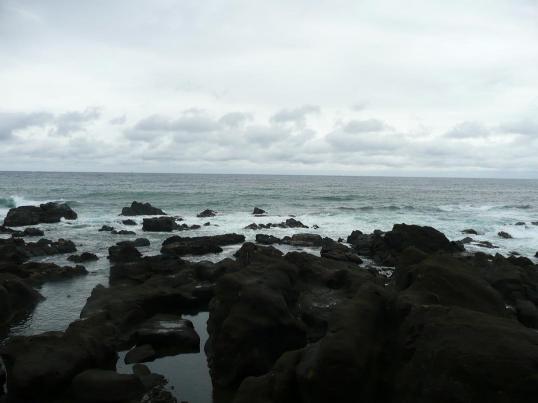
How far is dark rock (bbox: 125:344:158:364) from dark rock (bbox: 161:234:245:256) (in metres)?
14.9

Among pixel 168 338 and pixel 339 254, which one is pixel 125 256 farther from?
pixel 168 338

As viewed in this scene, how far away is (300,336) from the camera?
452 inches

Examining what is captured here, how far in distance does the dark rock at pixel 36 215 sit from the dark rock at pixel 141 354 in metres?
33.4

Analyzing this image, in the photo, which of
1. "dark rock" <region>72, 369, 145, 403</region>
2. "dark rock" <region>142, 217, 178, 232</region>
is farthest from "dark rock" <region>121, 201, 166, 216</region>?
"dark rock" <region>72, 369, 145, 403</region>

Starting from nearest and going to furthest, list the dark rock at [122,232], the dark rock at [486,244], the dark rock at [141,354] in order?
the dark rock at [141,354], the dark rock at [486,244], the dark rock at [122,232]

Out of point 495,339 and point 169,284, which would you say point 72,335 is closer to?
point 169,284

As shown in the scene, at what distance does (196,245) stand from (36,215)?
22778 millimetres

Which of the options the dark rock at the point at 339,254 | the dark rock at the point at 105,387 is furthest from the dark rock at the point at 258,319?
the dark rock at the point at 339,254

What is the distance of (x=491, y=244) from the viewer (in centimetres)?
3291

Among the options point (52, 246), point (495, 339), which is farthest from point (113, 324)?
point (52, 246)

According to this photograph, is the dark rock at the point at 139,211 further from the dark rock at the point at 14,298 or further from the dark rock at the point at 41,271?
the dark rock at the point at 14,298

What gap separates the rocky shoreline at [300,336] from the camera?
652cm

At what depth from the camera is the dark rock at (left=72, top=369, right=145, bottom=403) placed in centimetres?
922

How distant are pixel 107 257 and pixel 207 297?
1086 cm
